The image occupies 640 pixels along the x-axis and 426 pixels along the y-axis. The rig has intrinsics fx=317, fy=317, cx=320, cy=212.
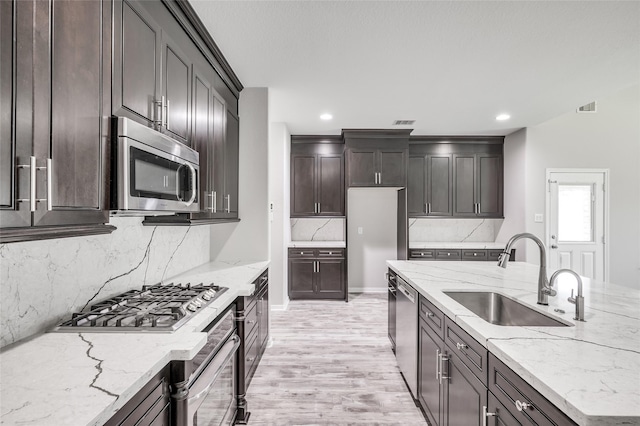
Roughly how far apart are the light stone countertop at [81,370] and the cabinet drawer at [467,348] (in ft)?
3.80

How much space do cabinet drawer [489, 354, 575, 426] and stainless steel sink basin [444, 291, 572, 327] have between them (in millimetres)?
662

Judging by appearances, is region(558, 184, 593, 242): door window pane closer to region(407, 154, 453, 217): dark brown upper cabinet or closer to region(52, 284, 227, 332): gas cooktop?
region(407, 154, 453, 217): dark brown upper cabinet

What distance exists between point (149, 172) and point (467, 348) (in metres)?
1.66

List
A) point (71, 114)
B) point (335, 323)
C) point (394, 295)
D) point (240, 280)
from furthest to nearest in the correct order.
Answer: point (335, 323)
point (394, 295)
point (240, 280)
point (71, 114)

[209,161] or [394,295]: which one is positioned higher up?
[209,161]

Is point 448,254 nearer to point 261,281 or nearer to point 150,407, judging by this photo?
point 261,281

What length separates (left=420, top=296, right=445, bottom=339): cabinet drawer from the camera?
1819 millimetres

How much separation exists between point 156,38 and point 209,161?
936mm

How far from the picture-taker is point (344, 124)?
181 inches

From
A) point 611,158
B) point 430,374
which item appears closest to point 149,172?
point 430,374

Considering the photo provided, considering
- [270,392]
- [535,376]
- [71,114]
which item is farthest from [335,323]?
[71,114]

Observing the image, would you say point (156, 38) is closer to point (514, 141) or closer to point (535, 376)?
point (535, 376)

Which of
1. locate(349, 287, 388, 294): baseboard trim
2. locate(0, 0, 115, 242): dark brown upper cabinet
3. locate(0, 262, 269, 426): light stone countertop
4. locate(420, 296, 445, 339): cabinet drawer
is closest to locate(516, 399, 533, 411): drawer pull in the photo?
locate(420, 296, 445, 339): cabinet drawer

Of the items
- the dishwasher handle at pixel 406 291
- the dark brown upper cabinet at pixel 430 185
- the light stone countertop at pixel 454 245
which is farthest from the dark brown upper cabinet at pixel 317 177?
the dishwasher handle at pixel 406 291
